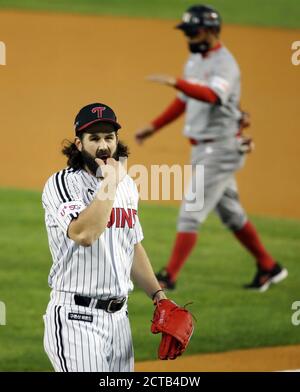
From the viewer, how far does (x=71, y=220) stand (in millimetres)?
4715

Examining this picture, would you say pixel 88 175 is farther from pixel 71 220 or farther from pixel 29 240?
pixel 29 240

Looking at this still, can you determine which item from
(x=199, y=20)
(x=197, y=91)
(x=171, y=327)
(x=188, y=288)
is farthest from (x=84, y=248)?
(x=199, y=20)

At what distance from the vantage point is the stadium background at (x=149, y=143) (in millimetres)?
8227

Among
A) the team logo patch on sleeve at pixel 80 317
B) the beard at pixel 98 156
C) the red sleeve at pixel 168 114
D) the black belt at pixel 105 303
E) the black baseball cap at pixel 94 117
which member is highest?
the red sleeve at pixel 168 114

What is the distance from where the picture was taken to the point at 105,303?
16.2ft

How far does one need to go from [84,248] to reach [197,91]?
3666 millimetres

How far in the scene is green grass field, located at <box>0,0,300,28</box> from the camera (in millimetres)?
16938

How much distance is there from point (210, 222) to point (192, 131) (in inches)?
99.6

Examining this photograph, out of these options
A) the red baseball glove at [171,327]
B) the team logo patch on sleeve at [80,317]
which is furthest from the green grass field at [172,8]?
the team logo patch on sleeve at [80,317]

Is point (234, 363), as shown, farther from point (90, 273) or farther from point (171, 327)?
point (90, 273)

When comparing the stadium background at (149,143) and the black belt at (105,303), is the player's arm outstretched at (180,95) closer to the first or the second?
the stadium background at (149,143)

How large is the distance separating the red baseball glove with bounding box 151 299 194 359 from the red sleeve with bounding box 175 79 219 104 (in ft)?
10.7

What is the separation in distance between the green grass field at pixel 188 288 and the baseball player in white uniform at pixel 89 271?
2377mm
